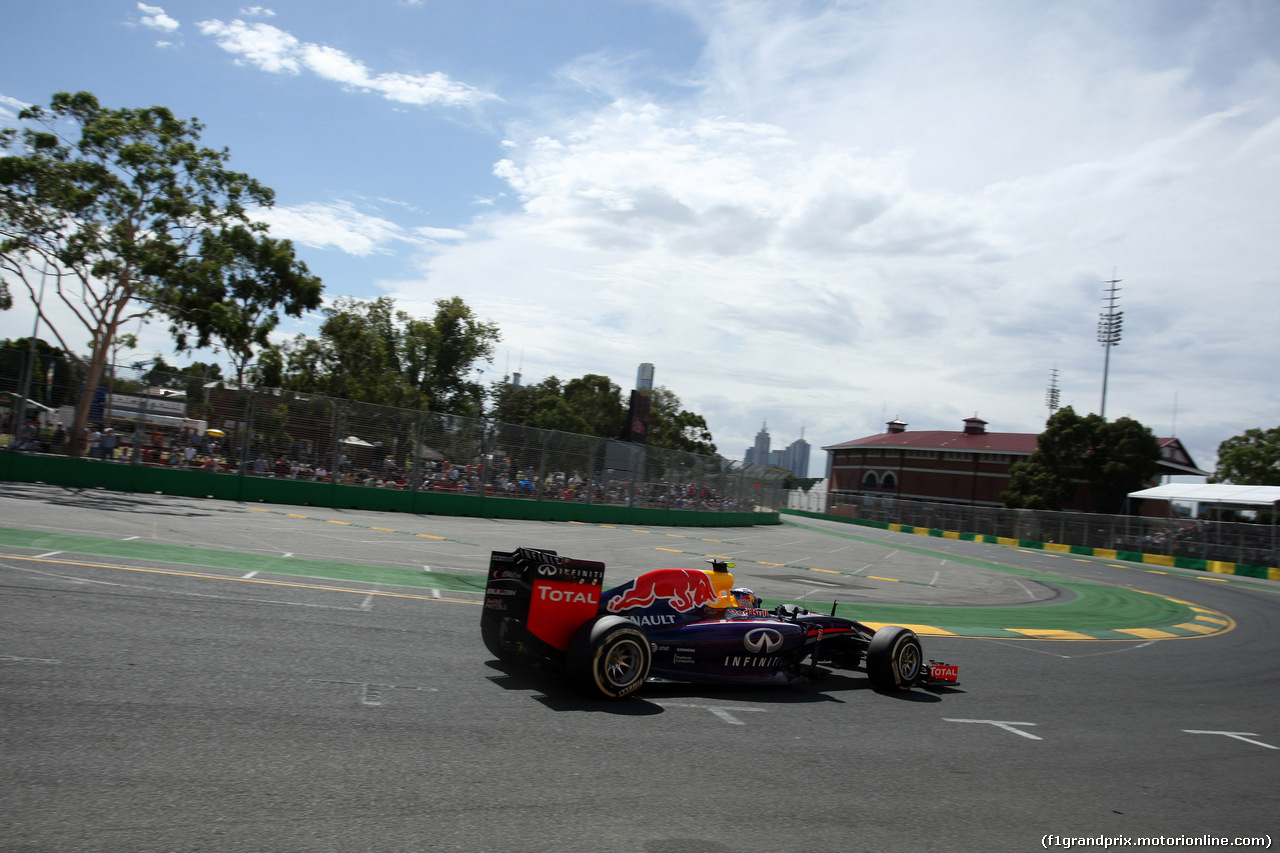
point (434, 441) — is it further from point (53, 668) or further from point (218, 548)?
point (53, 668)

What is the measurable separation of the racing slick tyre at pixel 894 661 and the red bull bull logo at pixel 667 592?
1.76m

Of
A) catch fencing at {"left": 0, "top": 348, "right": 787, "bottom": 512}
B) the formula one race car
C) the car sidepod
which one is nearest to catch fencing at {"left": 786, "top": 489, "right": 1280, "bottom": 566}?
catch fencing at {"left": 0, "top": 348, "right": 787, "bottom": 512}

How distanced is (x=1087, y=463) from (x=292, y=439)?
196 feet

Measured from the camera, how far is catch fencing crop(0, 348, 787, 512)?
66.2ft

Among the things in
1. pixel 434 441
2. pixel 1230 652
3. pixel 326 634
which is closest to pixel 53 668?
pixel 326 634

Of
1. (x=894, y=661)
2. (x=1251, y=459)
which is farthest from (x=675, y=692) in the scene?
(x=1251, y=459)

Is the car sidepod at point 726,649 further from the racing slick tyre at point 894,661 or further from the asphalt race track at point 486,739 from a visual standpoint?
the racing slick tyre at point 894,661

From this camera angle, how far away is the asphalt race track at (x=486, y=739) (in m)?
3.92

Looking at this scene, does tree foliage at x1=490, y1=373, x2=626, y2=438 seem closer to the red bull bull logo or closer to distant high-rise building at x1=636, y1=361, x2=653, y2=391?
distant high-rise building at x1=636, y1=361, x2=653, y2=391

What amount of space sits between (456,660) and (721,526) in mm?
31815

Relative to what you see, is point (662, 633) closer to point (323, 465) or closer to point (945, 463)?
Answer: point (323, 465)

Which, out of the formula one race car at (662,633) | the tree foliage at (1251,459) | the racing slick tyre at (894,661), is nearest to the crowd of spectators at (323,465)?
the formula one race car at (662,633)

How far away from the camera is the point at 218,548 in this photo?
12781mm

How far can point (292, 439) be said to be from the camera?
22641mm
